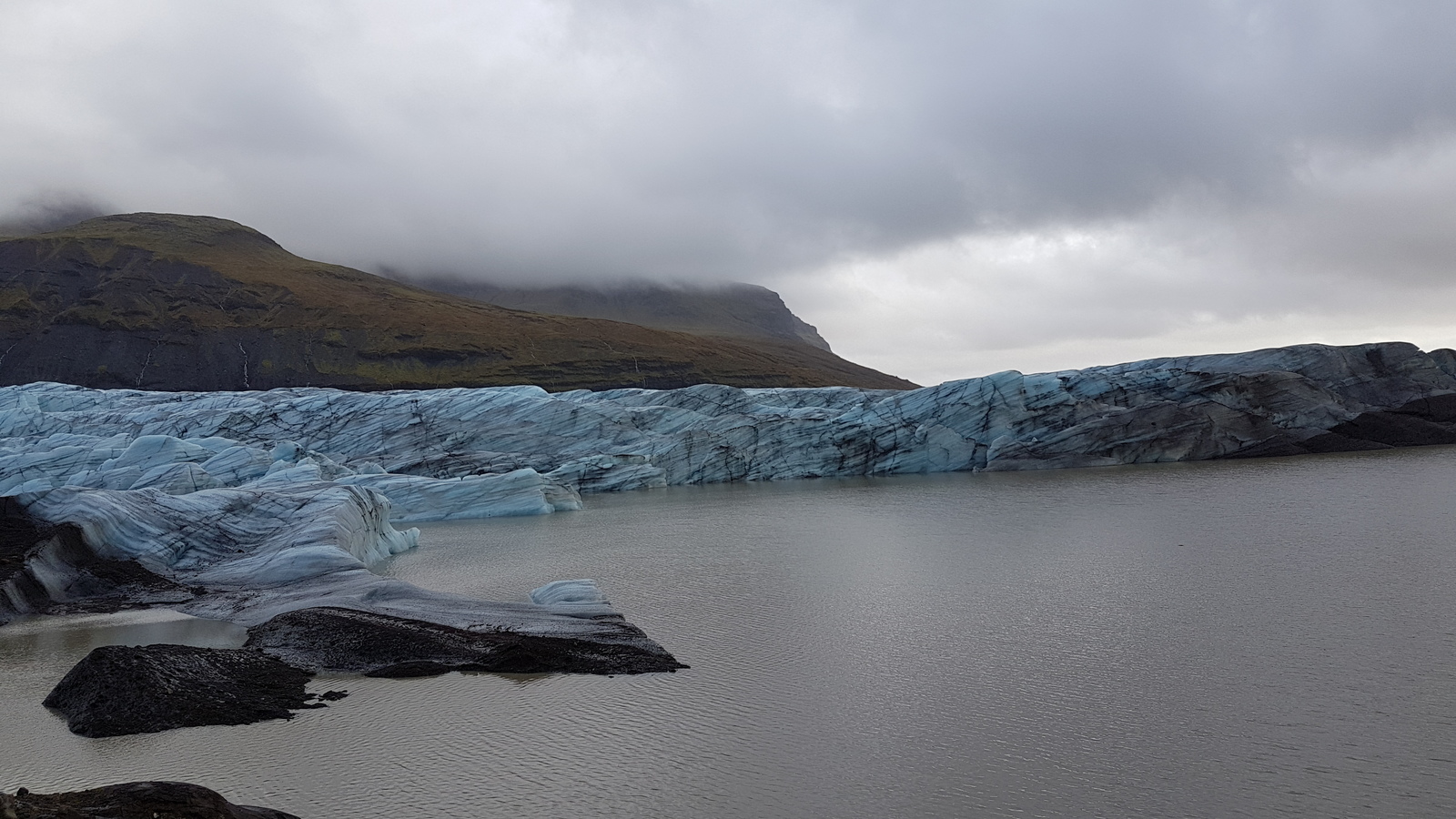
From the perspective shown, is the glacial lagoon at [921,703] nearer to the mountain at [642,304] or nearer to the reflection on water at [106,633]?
the reflection on water at [106,633]

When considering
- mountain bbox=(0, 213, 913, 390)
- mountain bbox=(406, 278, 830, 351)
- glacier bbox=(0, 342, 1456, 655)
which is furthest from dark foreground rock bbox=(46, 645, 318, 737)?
mountain bbox=(406, 278, 830, 351)

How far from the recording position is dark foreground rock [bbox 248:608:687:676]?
8.85 m

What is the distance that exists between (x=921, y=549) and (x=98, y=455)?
20.6 meters

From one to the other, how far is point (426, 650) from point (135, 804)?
201 inches

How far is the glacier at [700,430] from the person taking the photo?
26.7 m

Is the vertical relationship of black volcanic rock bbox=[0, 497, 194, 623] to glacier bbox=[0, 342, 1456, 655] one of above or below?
below

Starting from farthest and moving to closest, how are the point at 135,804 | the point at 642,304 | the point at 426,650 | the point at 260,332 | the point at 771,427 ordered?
the point at 642,304 < the point at 260,332 < the point at 771,427 < the point at 426,650 < the point at 135,804

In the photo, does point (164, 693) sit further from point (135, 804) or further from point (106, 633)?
point (106, 633)

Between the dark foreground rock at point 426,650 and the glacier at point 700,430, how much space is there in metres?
13.6

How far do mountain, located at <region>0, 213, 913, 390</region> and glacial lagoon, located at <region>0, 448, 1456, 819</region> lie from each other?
199ft

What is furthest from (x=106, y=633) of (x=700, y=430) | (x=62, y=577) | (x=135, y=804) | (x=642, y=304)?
(x=642, y=304)

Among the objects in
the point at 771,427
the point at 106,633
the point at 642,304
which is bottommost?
the point at 106,633

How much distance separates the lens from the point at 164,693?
24.7 feet

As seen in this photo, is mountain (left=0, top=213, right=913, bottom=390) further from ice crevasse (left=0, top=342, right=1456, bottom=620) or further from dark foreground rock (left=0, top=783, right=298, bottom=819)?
dark foreground rock (left=0, top=783, right=298, bottom=819)
